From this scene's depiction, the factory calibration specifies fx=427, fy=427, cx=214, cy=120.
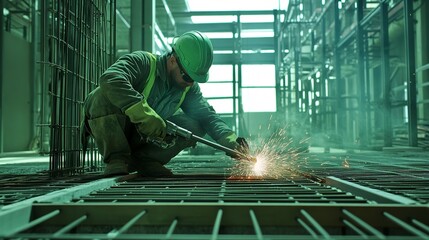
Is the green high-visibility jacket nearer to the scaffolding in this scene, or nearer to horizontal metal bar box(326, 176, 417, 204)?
horizontal metal bar box(326, 176, 417, 204)

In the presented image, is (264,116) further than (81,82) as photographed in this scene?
Yes

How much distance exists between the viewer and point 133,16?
559cm

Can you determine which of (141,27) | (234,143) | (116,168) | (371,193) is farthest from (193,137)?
(141,27)

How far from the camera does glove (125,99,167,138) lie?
6.61 feet

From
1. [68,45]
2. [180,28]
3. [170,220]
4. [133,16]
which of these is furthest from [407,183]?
[180,28]

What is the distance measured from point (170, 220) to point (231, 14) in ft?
30.9

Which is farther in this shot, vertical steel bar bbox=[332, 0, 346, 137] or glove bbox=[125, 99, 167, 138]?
vertical steel bar bbox=[332, 0, 346, 137]

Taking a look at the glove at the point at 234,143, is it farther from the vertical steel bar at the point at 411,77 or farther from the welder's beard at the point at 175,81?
the vertical steel bar at the point at 411,77

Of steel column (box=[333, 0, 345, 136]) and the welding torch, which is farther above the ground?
steel column (box=[333, 0, 345, 136])

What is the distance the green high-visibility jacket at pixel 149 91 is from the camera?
203 centimetres

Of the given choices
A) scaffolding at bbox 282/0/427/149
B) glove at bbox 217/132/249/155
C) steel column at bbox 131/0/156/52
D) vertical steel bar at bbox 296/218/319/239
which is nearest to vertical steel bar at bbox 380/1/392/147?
scaffolding at bbox 282/0/427/149

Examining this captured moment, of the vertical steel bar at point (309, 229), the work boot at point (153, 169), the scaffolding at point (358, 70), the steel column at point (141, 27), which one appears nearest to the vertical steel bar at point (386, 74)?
the scaffolding at point (358, 70)

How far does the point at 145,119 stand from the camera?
2020 mm

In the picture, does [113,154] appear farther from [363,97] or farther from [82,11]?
[363,97]
